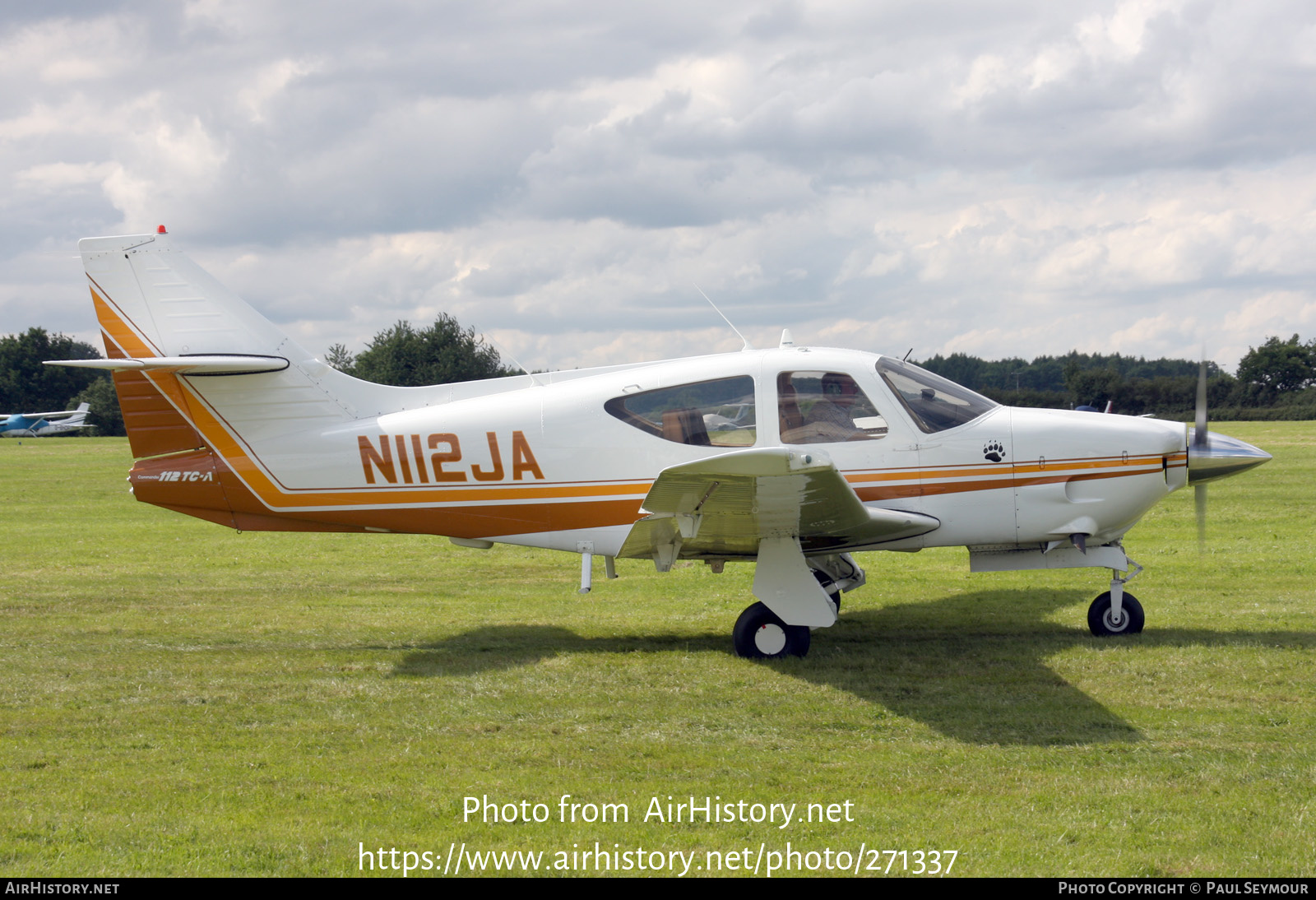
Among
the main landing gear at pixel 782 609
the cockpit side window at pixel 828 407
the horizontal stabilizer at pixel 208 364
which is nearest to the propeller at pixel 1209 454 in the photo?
the cockpit side window at pixel 828 407

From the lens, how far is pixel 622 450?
8094mm

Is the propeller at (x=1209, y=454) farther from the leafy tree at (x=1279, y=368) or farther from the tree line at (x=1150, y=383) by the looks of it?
the leafy tree at (x=1279, y=368)

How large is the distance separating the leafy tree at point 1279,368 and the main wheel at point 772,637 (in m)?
36.8

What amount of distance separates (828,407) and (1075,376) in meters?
16.6

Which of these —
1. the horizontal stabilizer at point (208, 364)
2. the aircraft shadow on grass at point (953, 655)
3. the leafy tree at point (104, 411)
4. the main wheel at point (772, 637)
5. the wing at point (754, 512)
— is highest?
the leafy tree at point (104, 411)

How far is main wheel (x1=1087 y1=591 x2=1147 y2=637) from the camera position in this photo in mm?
8188

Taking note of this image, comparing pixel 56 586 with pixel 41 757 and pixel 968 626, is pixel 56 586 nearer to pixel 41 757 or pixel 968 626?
pixel 41 757

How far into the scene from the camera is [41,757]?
5.60 m

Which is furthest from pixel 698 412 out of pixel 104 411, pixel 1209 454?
pixel 104 411

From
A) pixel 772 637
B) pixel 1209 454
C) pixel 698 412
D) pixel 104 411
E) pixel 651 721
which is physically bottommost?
pixel 651 721

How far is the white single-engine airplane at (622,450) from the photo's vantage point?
788cm

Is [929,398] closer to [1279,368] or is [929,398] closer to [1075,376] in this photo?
[1075,376]

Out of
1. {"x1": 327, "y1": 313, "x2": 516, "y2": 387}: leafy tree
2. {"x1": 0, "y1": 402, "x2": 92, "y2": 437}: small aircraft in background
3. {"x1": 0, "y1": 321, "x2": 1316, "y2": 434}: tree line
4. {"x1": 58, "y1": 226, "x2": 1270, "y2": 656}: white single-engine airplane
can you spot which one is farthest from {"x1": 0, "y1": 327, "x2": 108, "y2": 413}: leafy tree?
{"x1": 58, "y1": 226, "x2": 1270, "y2": 656}: white single-engine airplane

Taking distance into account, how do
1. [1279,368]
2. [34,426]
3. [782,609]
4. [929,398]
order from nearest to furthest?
1. [782,609]
2. [929,398]
3. [1279,368]
4. [34,426]
